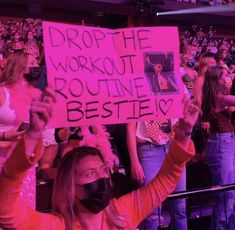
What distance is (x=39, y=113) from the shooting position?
142 cm

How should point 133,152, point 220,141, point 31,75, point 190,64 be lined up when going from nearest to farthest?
1. point 31,75
2. point 133,152
3. point 220,141
4. point 190,64

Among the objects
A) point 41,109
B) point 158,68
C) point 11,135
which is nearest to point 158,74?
point 158,68

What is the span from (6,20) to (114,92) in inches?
235

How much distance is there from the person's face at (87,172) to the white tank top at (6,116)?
1079 mm

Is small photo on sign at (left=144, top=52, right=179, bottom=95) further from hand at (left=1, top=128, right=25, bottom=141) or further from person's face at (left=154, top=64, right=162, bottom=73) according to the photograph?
hand at (left=1, top=128, right=25, bottom=141)

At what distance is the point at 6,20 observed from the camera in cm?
743

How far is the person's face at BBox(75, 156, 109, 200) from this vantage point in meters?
1.77

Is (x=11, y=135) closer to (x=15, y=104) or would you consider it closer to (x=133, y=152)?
(x=15, y=104)

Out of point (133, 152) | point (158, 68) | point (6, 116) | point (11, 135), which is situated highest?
point (158, 68)

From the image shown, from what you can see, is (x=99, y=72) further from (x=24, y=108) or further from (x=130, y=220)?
(x=24, y=108)

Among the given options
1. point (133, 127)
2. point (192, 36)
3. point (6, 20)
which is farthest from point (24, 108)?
point (192, 36)

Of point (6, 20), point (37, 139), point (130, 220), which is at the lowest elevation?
point (130, 220)

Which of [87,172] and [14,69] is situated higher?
[14,69]

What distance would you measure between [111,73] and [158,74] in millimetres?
199
